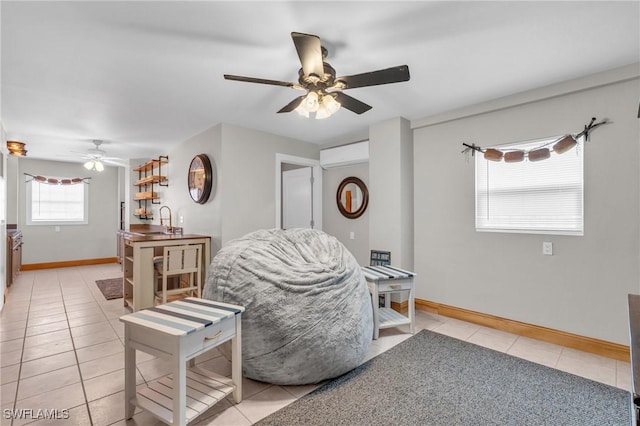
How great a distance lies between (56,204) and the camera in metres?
6.68

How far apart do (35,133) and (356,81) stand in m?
5.05

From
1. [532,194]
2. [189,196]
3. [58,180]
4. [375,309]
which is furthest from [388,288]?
[58,180]

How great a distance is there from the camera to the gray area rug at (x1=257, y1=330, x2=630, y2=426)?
1.80m

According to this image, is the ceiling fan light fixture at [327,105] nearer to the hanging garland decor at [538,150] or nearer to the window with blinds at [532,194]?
the hanging garland decor at [538,150]

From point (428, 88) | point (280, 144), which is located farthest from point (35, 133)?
point (428, 88)

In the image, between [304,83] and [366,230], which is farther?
[366,230]

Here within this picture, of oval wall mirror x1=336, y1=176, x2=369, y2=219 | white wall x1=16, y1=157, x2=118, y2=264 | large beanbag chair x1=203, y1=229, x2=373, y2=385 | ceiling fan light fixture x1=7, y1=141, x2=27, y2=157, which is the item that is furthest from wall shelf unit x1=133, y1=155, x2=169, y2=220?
large beanbag chair x1=203, y1=229, x2=373, y2=385

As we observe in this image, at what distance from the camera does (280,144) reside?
14.9 feet

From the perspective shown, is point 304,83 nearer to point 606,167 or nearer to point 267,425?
point 267,425

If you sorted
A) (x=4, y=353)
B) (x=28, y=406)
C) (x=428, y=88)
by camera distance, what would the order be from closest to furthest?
(x=28, y=406) < (x=4, y=353) < (x=428, y=88)

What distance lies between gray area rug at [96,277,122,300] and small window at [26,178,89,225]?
2581 millimetres

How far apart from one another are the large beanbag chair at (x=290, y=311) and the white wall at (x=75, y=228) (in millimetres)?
6506

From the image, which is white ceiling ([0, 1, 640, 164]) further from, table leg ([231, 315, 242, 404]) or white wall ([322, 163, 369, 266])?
table leg ([231, 315, 242, 404])

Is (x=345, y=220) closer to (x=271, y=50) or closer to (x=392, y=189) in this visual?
(x=392, y=189)
